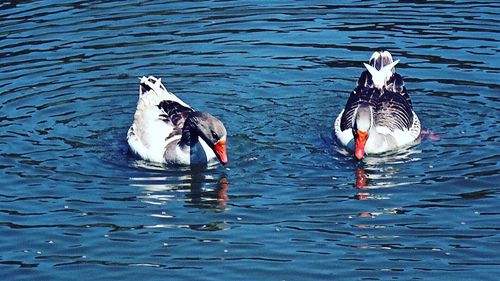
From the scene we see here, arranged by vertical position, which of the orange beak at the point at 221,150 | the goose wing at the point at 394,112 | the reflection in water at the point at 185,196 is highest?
the goose wing at the point at 394,112

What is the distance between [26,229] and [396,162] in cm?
532

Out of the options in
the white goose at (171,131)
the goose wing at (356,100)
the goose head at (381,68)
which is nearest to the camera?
the white goose at (171,131)

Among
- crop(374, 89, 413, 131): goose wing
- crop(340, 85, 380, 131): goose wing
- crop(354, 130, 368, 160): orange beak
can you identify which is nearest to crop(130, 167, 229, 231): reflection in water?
crop(354, 130, 368, 160): orange beak

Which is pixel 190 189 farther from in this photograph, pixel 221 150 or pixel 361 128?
pixel 361 128

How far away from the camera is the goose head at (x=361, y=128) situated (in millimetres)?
17531

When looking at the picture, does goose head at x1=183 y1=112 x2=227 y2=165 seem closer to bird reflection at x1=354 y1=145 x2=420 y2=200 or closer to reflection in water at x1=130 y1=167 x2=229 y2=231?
reflection in water at x1=130 y1=167 x2=229 y2=231

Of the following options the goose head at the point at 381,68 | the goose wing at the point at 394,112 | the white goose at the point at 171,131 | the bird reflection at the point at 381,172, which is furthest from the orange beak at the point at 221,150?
the goose head at the point at 381,68

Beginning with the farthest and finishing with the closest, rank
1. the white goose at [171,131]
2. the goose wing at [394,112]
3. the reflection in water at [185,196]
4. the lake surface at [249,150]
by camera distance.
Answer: the goose wing at [394,112] → the white goose at [171,131] → the reflection in water at [185,196] → the lake surface at [249,150]

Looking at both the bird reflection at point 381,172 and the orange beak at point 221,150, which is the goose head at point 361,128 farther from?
the orange beak at point 221,150

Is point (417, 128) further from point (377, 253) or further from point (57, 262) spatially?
point (57, 262)

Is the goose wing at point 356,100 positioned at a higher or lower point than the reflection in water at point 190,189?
higher

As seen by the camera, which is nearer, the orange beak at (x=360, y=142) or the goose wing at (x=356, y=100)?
the orange beak at (x=360, y=142)

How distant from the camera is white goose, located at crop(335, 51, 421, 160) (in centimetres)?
1788

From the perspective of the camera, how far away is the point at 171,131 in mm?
18719
